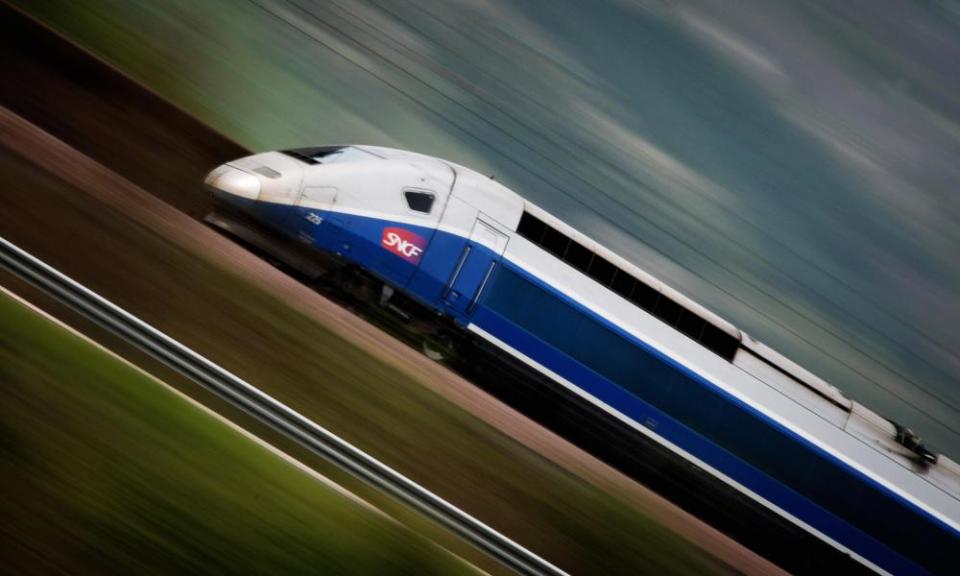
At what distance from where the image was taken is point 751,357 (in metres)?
10.5

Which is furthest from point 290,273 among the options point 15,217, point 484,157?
point 484,157

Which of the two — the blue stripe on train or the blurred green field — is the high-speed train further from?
the blurred green field

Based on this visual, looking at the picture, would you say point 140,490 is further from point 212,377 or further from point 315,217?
point 315,217

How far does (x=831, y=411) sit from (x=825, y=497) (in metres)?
1.18

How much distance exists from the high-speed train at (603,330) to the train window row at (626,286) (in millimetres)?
18

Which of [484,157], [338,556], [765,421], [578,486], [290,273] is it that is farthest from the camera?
[484,157]

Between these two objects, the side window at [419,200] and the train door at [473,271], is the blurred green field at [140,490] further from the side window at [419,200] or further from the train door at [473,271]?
the side window at [419,200]

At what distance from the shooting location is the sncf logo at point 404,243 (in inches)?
357

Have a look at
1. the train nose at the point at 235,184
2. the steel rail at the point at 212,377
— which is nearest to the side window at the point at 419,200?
the train nose at the point at 235,184

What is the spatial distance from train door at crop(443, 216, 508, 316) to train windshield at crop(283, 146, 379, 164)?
162cm

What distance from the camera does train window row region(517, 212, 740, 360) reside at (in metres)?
9.70

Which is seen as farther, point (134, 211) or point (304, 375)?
point (134, 211)

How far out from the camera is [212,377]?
216 inches

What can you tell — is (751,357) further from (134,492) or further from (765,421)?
(134,492)
